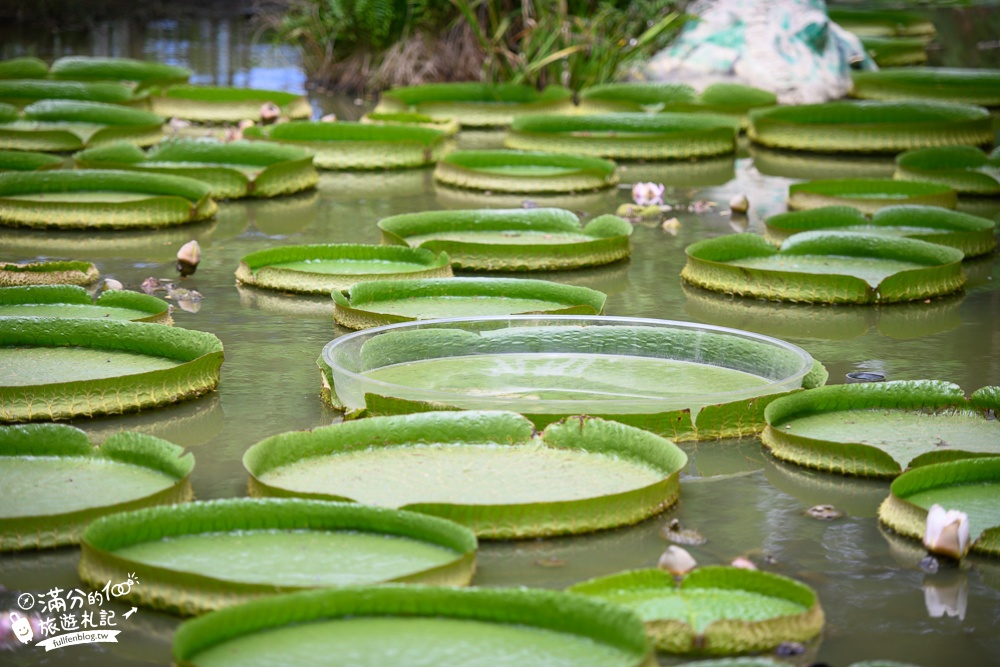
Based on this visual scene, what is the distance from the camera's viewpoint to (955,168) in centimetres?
709

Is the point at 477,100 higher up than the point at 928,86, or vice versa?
the point at 928,86

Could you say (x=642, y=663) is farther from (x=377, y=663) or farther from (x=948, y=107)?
(x=948, y=107)

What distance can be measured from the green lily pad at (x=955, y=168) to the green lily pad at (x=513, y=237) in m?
2.08

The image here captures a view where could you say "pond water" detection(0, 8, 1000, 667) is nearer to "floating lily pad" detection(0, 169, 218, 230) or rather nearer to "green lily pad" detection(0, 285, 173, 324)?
"floating lily pad" detection(0, 169, 218, 230)

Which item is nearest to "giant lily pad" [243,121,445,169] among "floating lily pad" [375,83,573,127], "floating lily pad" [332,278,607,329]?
"floating lily pad" [375,83,573,127]

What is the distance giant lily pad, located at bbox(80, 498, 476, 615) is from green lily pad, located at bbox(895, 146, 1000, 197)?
4.83m

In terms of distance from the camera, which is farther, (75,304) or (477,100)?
(477,100)

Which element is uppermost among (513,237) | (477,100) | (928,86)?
(928,86)

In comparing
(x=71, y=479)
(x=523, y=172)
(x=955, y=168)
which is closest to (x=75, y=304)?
(x=71, y=479)

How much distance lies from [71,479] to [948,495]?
1740 millimetres

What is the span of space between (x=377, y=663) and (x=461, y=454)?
3.24 ft

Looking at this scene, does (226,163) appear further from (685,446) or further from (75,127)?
(685,446)

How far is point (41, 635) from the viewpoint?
232 centimetres

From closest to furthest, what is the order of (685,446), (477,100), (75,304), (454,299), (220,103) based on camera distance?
1. (685,446)
2. (75,304)
3. (454,299)
4. (220,103)
5. (477,100)
